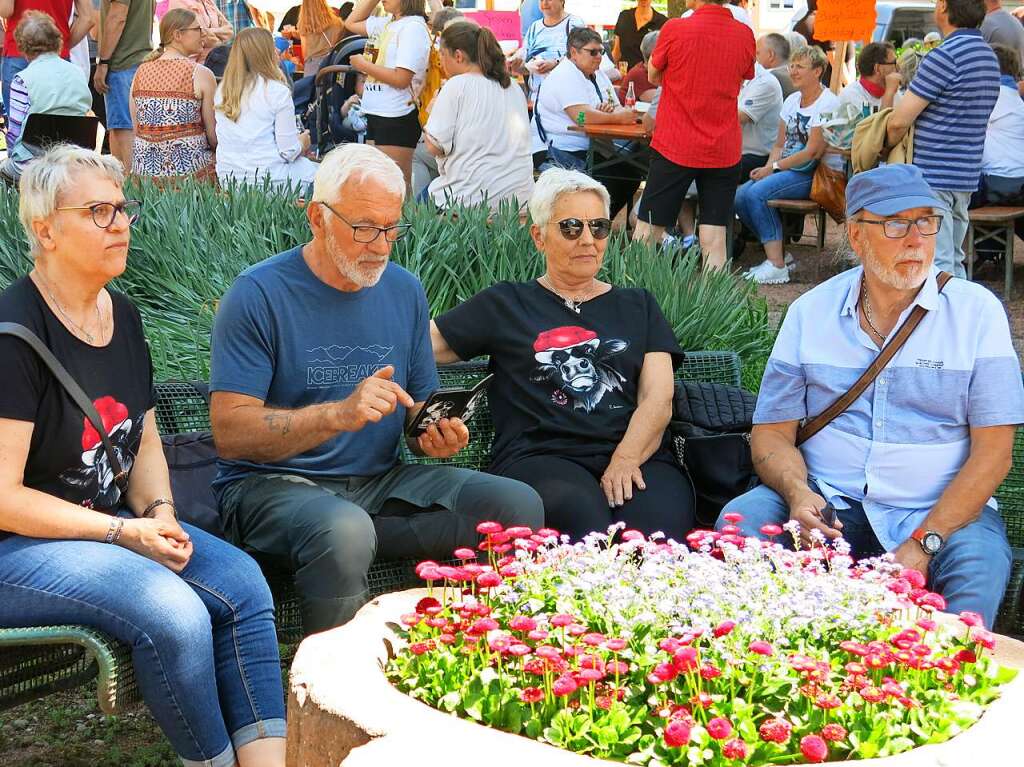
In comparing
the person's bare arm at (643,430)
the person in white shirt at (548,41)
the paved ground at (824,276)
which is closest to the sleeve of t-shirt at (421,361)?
the person's bare arm at (643,430)

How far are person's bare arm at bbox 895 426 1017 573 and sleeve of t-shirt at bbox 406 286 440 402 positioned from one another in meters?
1.33

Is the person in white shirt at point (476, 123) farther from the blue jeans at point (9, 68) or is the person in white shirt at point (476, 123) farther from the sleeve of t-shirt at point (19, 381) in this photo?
the sleeve of t-shirt at point (19, 381)

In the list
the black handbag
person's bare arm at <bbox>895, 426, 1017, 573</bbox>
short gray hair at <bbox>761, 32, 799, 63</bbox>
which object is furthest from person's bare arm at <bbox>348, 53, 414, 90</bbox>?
person's bare arm at <bbox>895, 426, 1017, 573</bbox>

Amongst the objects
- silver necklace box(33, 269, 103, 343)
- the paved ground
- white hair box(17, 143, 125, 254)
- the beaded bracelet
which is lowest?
the paved ground

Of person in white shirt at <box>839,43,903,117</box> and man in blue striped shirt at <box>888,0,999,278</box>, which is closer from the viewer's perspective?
man in blue striped shirt at <box>888,0,999,278</box>

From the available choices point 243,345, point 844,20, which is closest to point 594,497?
point 243,345

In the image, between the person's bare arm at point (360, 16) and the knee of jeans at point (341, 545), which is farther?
the person's bare arm at point (360, 16)

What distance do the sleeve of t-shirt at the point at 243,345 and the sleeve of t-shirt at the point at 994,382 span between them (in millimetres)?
1815

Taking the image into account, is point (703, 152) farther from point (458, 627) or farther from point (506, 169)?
point (458, 627)

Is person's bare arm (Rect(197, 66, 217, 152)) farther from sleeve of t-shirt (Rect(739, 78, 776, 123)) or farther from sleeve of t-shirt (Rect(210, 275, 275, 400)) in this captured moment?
sleeve of t-shirt (Rect(210, 275, 275, 400))

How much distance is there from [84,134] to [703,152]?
3.83 m

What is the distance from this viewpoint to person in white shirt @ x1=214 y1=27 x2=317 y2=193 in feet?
26.4

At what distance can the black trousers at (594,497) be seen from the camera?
3736 mm

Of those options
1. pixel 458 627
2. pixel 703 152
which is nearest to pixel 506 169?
pixel 703 152
